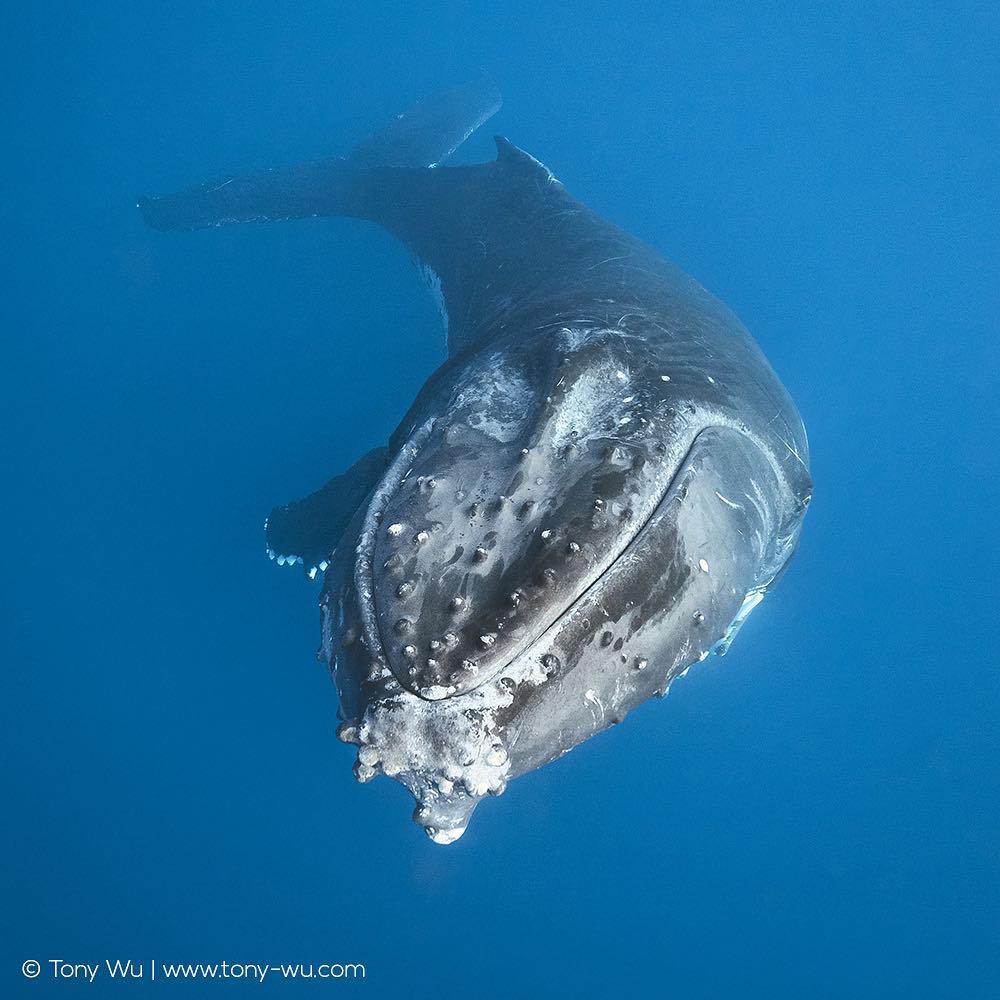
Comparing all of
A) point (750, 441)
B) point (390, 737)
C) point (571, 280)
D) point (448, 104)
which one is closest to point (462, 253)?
point (571, 280)

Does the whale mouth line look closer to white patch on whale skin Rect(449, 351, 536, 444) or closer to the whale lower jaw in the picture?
the whale lower jaw

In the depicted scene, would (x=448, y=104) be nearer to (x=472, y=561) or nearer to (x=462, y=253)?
(x=462, y=253)

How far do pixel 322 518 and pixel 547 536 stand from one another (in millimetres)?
3319

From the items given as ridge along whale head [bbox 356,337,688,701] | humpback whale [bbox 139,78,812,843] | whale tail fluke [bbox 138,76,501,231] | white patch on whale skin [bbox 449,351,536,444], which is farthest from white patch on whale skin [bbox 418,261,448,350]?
ridge along whale head [bbox 356,337,688,701]

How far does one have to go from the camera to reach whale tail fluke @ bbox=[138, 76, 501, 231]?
12.0 meters

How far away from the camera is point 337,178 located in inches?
470

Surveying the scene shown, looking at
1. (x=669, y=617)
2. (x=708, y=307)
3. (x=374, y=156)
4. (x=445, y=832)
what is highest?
(x=374, y=156)

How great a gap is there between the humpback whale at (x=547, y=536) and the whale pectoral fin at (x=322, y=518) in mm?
29

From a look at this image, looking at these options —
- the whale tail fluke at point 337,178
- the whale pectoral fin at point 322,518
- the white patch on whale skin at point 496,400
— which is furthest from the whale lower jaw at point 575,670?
the whale tail fluke at point 337,178

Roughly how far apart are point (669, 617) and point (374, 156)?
39.5 feet

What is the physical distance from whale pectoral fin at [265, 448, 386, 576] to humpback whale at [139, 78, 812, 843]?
0.03 m

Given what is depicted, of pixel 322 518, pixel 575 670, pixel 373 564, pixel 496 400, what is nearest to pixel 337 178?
pixel 322 518

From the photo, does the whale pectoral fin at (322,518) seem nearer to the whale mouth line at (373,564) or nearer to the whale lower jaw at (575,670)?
the whale mouth line at (373,564)

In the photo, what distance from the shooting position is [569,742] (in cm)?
337
